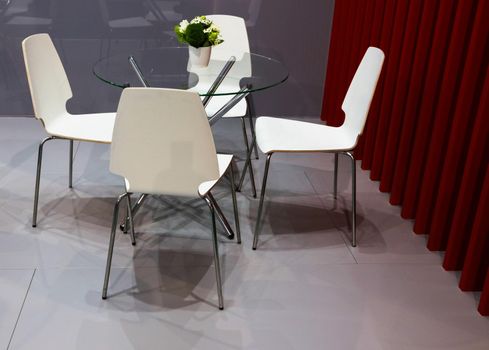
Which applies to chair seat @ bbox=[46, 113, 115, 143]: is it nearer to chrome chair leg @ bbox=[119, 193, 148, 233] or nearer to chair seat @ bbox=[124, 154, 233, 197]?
chrome chair leg @ bbox=[119, 193, 148, 233]

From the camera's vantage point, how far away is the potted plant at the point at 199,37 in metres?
2.96

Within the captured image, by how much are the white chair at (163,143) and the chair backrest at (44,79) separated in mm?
829

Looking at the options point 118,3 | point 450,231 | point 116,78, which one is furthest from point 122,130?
point 118,3

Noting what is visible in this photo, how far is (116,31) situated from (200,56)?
1672 mm

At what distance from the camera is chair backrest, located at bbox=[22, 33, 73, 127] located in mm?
2946

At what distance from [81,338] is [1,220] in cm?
112

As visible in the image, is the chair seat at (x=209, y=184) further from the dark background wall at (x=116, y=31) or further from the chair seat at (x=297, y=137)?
the dark background wall at (x=116, y=31)

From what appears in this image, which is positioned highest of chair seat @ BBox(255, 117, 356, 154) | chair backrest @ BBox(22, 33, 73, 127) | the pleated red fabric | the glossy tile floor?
chair backrest @ BBox(22, 33, 73, 127)

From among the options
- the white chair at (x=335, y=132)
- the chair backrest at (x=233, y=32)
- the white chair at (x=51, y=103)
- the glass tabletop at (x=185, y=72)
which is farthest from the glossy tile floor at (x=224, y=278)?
the chair backrest at (x=233, y=32)

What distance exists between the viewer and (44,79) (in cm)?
307

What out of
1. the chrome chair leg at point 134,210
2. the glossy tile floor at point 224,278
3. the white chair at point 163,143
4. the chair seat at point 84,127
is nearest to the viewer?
the white chair at point 163,143

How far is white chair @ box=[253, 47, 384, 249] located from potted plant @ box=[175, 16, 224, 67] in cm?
49

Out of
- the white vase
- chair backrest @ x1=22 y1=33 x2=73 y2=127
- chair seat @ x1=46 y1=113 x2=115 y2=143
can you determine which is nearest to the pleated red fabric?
the white vase

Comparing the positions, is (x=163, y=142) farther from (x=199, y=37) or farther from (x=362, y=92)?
(x=362, y=92)
